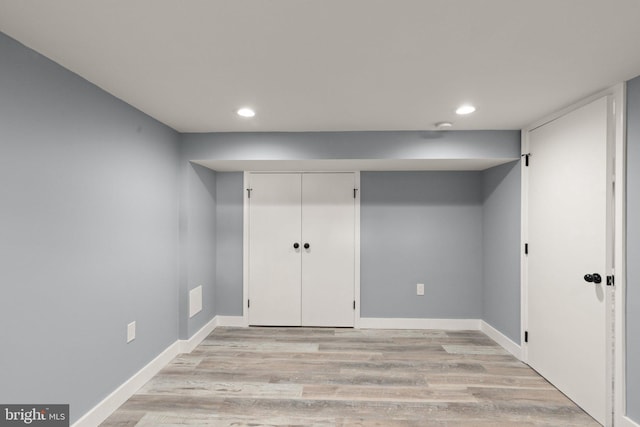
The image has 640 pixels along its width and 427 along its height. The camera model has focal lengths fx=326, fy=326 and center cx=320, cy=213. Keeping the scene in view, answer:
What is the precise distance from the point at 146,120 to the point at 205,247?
1.48 metres

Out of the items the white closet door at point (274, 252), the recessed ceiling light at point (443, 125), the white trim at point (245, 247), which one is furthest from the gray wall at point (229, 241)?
the recessed ceiling light at point (443, 125)

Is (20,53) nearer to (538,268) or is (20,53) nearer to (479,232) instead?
(538,268)

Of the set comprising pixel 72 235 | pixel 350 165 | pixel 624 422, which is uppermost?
pixel 350 165

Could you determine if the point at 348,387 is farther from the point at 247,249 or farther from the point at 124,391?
the point at 247,249

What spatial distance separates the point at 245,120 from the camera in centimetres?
279

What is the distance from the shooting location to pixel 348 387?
2.54m

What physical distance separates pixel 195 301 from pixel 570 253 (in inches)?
130

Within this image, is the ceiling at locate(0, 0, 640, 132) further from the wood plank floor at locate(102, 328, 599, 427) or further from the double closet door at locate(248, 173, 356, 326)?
the wood plank floor at locate(102, 328, 599, 427)

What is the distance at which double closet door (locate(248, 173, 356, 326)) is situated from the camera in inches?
152

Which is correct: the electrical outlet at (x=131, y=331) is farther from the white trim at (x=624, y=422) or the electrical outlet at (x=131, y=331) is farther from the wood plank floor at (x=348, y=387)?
the white trim at (x=624, y=422)

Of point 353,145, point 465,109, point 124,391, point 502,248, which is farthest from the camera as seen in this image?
point 502,248

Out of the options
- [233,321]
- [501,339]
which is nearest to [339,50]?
[501,339]

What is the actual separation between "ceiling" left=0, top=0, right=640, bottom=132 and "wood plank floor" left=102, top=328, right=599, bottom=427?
215 cm

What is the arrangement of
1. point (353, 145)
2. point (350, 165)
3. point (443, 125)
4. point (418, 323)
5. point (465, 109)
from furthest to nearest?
point (418, 323), point (350, 165), point (353, 145), point (443, 125), point (465, 109)
